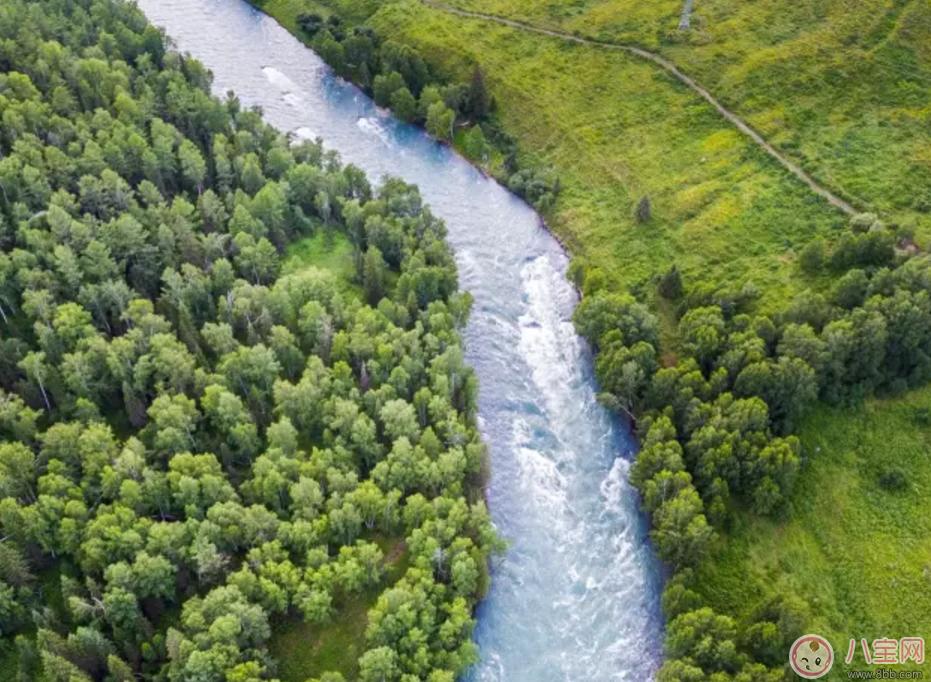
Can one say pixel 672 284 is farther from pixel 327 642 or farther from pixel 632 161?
pixel 327 642

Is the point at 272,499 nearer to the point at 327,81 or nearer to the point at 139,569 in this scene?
the point at 139,569

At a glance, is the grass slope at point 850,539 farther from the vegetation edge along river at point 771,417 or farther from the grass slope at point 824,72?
the grass slope at point 824,72

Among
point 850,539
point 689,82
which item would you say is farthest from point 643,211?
point 850,539

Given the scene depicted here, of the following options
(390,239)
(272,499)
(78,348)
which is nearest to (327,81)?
(390,239)

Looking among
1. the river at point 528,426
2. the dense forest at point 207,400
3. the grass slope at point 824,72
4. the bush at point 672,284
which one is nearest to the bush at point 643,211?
the river at point 528,426

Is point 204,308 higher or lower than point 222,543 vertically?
higher
